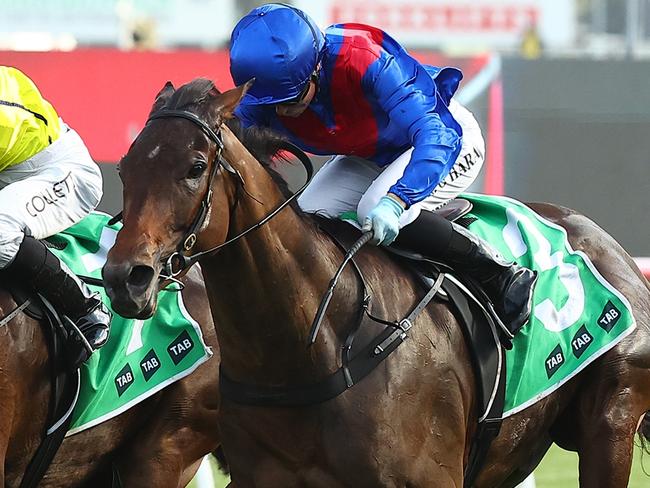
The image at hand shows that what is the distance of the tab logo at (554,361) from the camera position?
4.28 meters

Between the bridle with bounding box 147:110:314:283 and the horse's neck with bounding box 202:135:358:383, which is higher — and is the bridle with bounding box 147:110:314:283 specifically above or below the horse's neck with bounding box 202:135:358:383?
above

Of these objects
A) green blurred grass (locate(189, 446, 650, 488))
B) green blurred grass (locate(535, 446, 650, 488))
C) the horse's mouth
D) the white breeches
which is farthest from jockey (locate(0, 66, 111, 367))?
green blurred grass (locate(535, 446, 650, 488))

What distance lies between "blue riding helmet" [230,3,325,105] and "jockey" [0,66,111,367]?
3.65 ft

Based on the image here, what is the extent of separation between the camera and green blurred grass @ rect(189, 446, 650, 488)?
627 centimetres

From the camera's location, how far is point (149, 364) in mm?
4645

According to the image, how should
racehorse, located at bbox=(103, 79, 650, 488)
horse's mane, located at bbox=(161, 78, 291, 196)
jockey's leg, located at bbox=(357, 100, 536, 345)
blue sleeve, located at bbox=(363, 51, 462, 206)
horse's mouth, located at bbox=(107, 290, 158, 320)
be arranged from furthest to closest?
jockey's leg, located at bbox=(357, 100, 536, 345)
blue sleeve, located at bbox=(363, 51, 462, 206)
horse's mane, located at bbox=(161, 78, 291, 196)
racehorse, located at bbox=(103, 79, 650, 488)
horse's mouth, located at bbox=(107, 290, 158, 320)

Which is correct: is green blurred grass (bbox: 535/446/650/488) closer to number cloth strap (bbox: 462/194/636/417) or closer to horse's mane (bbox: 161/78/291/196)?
number cloth strap (bbox: 462/194/636/417)

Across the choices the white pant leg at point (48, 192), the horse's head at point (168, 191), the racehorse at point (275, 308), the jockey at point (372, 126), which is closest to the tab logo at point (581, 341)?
the jockey at point (372, 126)

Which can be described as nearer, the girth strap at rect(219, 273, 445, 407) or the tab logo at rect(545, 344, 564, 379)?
the girth strap at rect(219, 273, 445, 407)

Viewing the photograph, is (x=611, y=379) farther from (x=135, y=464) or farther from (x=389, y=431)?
(x=135, y=464)

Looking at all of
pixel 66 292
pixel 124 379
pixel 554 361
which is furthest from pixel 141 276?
pixel 554 361

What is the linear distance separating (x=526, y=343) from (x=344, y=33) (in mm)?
1182

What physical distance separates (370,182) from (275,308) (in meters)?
0.82

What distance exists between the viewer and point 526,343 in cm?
420
